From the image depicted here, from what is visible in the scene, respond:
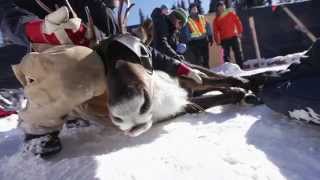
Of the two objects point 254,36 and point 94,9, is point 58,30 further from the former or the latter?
point 254,36

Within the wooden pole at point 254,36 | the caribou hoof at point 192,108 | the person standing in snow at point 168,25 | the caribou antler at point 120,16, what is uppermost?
the caribou antler at point 120,16

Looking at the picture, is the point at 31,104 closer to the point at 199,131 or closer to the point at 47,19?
the point at 47,19

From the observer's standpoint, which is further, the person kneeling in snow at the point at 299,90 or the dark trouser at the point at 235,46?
the dark trouser at the point at 235,46

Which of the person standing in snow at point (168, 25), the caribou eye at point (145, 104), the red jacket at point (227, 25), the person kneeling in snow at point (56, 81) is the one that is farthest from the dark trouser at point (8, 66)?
the caribou eye at point (145, 104)

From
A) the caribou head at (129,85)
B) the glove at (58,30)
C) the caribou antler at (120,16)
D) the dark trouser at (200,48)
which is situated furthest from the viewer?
the dark trouser at (200,48)

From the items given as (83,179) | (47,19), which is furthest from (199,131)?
(47,19)

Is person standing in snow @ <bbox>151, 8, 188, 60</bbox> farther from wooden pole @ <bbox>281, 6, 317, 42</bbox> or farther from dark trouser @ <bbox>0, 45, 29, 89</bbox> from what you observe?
wooden pole @ <bbox>281, 6, 317, 42</bbox>

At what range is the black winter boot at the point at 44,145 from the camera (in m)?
2.58

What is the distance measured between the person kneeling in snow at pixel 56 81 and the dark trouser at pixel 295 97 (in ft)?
2.70

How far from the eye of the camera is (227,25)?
30.7 feet

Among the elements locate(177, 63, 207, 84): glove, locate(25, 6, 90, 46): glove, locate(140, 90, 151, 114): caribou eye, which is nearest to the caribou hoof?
locate(177, 63, 207, 84): glove

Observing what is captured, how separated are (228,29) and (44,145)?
282 inches

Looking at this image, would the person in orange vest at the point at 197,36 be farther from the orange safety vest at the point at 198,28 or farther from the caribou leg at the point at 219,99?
the caribou leg at the point at 219,99

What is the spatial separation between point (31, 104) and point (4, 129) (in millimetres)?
1642
